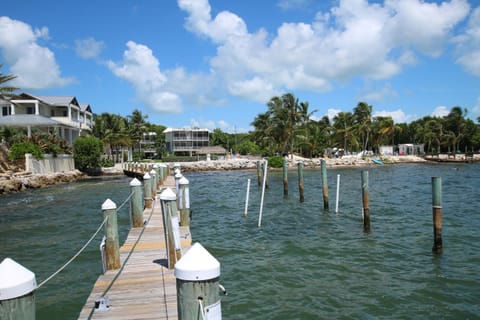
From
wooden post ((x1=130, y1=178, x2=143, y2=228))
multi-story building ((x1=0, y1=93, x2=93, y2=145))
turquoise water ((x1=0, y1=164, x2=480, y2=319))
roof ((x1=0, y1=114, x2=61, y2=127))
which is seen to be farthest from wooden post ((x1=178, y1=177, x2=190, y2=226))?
multi-story building ((x1=0, y1=93, x2=93, y2=145))

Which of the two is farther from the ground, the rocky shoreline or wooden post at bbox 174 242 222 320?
wooden post at bbox 174 242 222 320

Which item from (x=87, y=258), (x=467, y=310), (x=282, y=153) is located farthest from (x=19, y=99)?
(x=467, y=310)

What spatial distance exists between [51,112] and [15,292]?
203 feet

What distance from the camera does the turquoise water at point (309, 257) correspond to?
344 inches

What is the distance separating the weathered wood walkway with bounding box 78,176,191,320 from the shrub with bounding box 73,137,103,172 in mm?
44124

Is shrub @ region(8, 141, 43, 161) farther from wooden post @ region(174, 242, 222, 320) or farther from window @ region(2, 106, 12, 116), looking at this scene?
wooden post @ region(174, 242, 222, 320)

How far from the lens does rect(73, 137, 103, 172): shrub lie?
5053 centimetres

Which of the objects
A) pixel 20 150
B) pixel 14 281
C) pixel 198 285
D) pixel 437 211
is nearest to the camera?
pixel 14 281

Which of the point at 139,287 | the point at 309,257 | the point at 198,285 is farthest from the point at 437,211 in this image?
the point at 198,285

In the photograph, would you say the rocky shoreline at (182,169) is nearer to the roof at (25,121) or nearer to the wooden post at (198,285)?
the roof at (25,121)

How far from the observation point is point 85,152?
51.2 m

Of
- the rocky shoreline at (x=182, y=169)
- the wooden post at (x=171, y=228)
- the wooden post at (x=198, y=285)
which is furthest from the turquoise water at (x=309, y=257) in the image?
the rocky shoreline at (x=182, y=169)

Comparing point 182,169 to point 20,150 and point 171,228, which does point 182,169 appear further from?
point 171,228

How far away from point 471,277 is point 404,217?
8.74 meters
